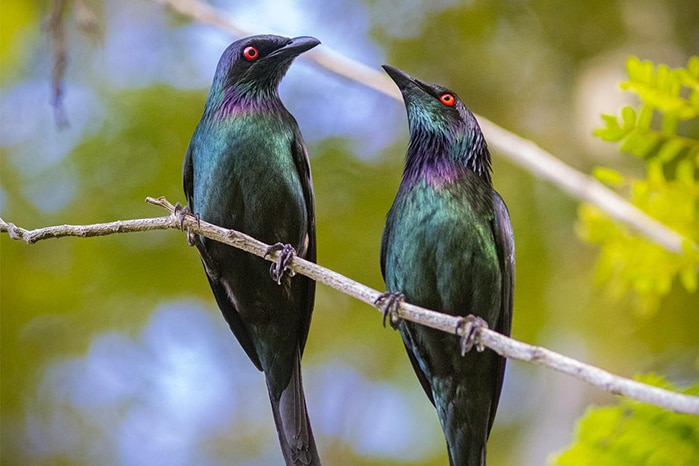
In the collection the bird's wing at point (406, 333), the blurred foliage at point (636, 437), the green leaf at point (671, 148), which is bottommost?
the blurred foliage at point (636, 437)

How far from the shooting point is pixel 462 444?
4668 millimetres

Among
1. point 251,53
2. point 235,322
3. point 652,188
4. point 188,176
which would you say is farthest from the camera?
point 235,322

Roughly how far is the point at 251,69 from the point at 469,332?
1.71m

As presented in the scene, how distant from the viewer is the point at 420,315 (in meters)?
3.69

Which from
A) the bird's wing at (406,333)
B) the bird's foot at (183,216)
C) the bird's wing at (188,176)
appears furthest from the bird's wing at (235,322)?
the bird's wing at (406,333)

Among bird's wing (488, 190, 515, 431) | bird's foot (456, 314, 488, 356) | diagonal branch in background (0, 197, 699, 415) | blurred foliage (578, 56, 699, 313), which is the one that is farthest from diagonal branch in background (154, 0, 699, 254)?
diagonal branch in background (0, 197, 699, 415)

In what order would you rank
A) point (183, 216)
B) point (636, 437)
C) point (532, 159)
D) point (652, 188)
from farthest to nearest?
point (532, 159) < point (652, 188) < point (183, 216) < point (636, 437)

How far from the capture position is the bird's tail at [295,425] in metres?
4.27

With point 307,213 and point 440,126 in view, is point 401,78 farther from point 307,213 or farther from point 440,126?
point 307,213

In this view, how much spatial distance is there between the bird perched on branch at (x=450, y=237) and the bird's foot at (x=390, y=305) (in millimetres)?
106

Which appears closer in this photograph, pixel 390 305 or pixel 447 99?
pixel 390 305

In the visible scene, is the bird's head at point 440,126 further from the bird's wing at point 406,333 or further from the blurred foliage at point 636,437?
the blurred foliage at point 636,437

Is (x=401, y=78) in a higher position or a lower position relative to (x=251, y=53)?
lower

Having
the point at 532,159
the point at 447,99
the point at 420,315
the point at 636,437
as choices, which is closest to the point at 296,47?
the point at 447,99
